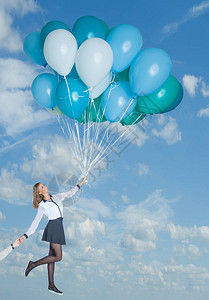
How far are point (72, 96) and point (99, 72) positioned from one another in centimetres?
67

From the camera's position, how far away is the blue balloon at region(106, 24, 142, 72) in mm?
7023

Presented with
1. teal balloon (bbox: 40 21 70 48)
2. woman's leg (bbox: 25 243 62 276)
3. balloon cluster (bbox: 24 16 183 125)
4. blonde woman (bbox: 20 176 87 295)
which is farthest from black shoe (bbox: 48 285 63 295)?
teal balloon (bbox: 40 21 70 48)

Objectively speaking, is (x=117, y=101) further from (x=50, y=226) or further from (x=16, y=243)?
(x=16, y=243)

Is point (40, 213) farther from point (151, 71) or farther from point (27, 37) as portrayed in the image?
point (27, 37)

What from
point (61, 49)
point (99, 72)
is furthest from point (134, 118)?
point (61, 49)

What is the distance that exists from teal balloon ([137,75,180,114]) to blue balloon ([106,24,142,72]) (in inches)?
31.0

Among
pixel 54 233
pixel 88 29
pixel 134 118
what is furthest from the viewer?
pixel 134 118

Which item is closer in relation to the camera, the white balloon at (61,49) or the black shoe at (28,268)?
the black shoe at (28,268)

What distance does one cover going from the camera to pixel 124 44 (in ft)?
23.0

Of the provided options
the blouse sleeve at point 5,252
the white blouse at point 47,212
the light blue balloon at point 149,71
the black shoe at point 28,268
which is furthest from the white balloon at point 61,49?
the black shoe at point 28,268

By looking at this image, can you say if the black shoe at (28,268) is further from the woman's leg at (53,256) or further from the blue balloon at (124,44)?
the blue balloon at (124,44)

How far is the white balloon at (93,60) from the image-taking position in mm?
6609

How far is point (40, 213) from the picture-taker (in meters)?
6.23

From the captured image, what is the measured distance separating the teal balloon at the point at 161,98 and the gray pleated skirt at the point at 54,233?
2.90 metres
